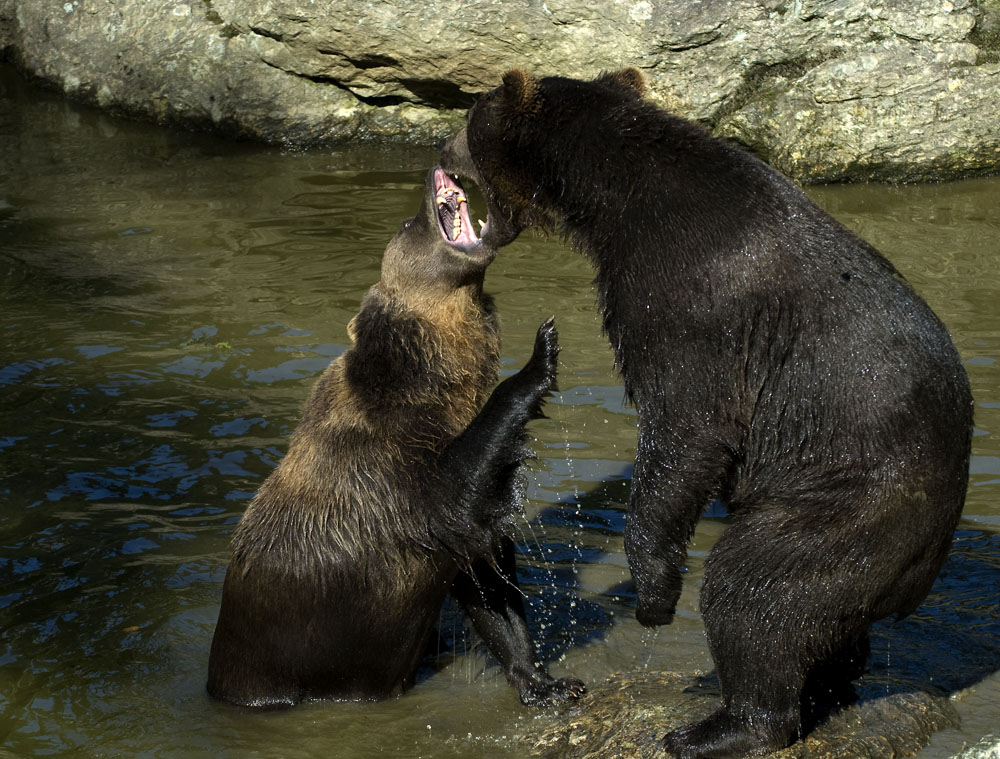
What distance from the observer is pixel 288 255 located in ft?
36.5

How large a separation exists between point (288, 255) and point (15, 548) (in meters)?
4.70

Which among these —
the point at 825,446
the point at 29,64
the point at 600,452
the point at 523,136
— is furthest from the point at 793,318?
the point at 29,64

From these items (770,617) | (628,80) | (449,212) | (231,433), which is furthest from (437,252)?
(231,433)

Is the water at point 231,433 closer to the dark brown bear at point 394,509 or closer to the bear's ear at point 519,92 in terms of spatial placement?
the dark brown bear at point 394,509

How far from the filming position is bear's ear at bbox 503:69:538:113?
535cm

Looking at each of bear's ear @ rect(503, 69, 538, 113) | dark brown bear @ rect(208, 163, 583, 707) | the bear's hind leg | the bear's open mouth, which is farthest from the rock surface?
the bear's hind leg

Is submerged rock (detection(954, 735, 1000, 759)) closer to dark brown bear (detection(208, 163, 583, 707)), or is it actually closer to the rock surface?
dark brown bear (detection(208, 163, 583, 707))

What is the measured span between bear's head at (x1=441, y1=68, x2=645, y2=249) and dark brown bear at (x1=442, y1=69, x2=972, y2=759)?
93 mm

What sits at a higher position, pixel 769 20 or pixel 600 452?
pixel 769 20

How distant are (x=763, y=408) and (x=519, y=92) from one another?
1733 millimetres

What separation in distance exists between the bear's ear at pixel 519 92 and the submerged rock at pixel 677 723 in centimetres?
268

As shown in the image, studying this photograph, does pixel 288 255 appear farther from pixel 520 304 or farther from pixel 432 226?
pixel 432 226

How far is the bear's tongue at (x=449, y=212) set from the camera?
5.90 meters

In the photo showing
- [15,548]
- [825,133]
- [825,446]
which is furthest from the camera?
[825,133]
